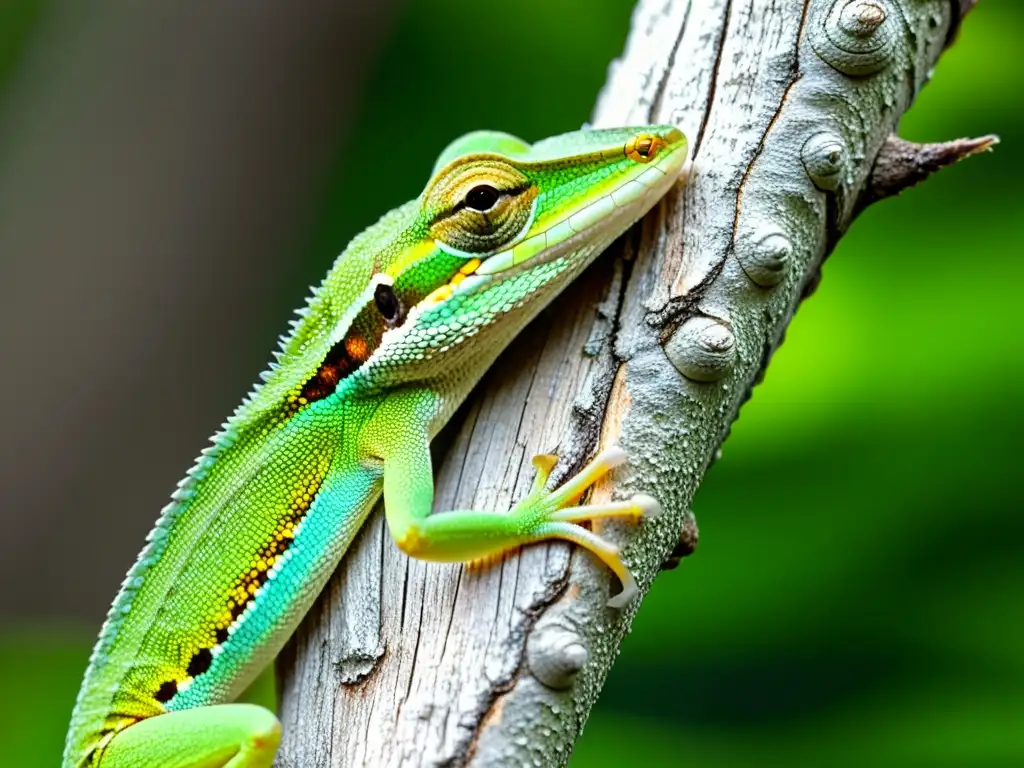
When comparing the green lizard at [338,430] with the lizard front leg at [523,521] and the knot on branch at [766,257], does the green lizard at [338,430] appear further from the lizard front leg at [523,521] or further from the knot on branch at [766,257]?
the knot on branch at [766,257]

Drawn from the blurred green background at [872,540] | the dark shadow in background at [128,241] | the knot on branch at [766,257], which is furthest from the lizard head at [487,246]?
the dark shadow in background at [128,241]

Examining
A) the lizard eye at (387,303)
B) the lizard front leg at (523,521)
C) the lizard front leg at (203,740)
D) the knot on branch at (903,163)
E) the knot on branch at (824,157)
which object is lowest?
the lizard front leg at (203,740)

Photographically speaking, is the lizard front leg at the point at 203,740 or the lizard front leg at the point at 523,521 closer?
the lizard front leg at the point at 523,521

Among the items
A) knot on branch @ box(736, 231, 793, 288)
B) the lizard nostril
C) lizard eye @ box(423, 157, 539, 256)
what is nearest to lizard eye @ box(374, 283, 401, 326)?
lizard eye @ box(423, 157, 539, 256)

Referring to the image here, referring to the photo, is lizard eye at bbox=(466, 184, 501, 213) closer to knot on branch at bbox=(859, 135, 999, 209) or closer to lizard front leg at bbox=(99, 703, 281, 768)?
knot on branch at bbox=(859, 135, 999, 209)

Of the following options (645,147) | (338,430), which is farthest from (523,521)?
(645,147)

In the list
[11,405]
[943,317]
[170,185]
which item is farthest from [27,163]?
[943,317]

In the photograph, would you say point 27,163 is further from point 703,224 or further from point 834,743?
point 834,743
